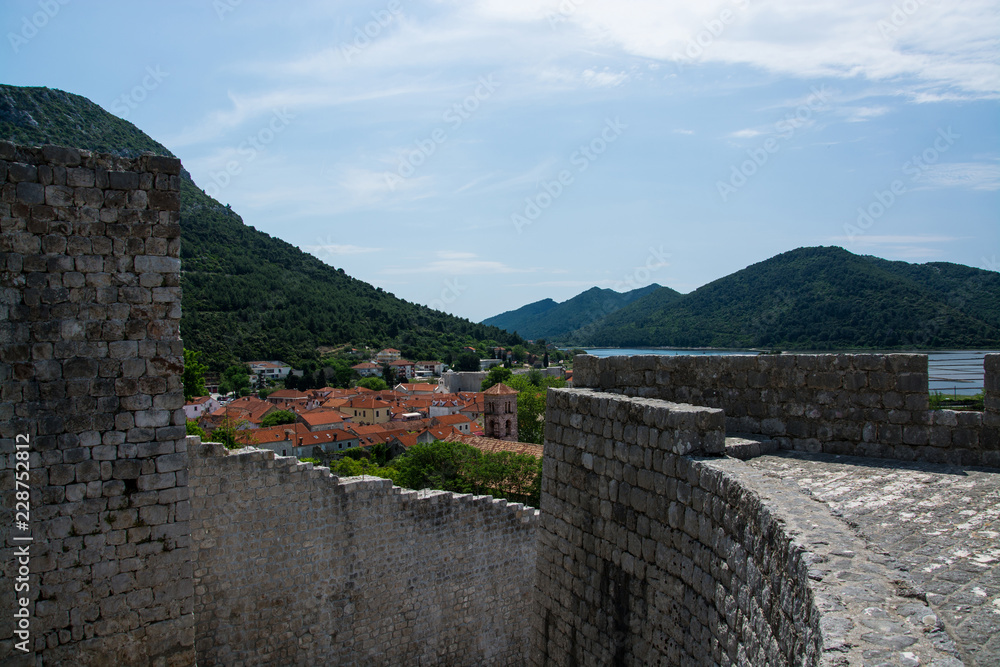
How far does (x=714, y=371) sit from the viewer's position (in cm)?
555

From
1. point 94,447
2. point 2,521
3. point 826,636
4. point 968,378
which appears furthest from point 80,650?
point 968,378

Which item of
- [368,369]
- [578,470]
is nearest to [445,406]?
[368,369]

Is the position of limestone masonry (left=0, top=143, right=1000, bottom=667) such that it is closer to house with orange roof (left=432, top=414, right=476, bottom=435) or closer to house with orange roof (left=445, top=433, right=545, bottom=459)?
house with orange roof (left=445, top=433, right=545, bottom=459)

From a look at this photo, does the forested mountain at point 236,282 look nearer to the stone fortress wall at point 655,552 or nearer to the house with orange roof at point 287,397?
the house with orange roof at point 287,397

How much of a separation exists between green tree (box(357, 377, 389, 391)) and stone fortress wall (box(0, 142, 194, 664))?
88434 mm

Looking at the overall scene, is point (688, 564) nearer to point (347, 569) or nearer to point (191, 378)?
point (347, 569)

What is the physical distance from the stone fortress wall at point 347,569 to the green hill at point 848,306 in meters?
22.6

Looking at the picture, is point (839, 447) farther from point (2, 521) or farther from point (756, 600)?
point (2, 521)

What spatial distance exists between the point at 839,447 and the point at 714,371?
1.12 meters

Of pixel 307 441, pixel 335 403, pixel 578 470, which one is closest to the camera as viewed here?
pixel 578 470

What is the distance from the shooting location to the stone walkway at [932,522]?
2.41 metres

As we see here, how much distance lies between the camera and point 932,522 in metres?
3.37

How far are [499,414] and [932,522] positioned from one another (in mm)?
47519

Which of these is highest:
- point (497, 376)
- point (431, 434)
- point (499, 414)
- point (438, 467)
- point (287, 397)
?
point (497, 376)
